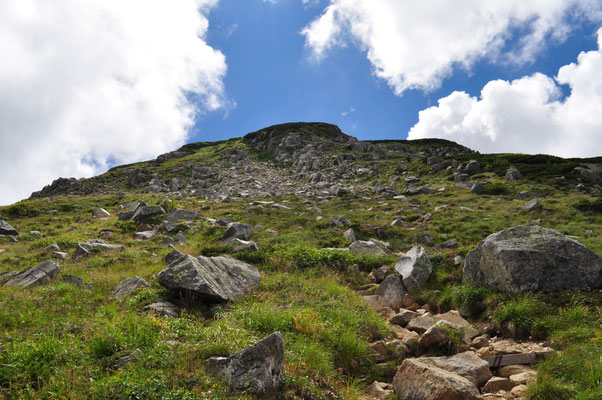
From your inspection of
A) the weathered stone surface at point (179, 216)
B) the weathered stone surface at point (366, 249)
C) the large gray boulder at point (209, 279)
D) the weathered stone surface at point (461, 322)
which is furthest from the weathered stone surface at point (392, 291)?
the weathered stone surface at point (179, 216)

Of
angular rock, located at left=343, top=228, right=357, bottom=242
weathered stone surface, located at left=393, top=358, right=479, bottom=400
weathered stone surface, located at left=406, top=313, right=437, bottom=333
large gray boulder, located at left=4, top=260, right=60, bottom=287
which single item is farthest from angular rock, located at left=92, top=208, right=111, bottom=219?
weathered stone surface, located at left=393, top=358, right=479, bottom=400

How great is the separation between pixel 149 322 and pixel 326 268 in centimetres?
805

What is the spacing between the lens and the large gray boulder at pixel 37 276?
11432 millimetres

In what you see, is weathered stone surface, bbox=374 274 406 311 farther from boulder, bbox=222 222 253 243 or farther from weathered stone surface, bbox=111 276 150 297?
boulder, bbox=222 222 253 243

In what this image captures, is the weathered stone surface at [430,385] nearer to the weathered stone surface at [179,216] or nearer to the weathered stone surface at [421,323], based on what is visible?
the weathered stone surface at [421,323]

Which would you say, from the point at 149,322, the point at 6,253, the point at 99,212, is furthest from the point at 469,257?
the point at 99,212

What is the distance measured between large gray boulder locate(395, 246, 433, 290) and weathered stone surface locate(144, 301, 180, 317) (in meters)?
7.93

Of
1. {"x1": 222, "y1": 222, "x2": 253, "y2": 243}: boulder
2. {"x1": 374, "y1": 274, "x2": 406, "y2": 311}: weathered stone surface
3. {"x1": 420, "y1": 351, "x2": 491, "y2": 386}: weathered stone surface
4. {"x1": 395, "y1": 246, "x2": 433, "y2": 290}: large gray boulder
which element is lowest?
{"x1": 420, "y1": 351, "x2": 491, "y2": 386}: weathered stone surface

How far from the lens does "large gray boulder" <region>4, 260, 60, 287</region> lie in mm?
11432

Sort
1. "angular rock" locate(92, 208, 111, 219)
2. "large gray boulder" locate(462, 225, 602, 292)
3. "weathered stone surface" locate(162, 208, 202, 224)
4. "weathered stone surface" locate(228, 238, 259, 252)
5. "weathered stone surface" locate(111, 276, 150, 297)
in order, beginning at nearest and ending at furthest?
"large gray boulder" locate(462, 225, 602, 292), "weathered stone surface" locate(111, 276, 150, 297), "weathered stone surface" locate(228, 238, 259, 252), "weathered stone surface" locate(162, 208, 202, 224), "angular rock" locate(92, 208, 111, 219)

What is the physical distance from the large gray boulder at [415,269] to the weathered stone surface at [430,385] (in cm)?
554

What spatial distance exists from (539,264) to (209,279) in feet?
32.0

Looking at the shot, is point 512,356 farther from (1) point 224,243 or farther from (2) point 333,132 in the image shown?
(2) point 333,132

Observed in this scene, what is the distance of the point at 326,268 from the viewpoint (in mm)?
13492
